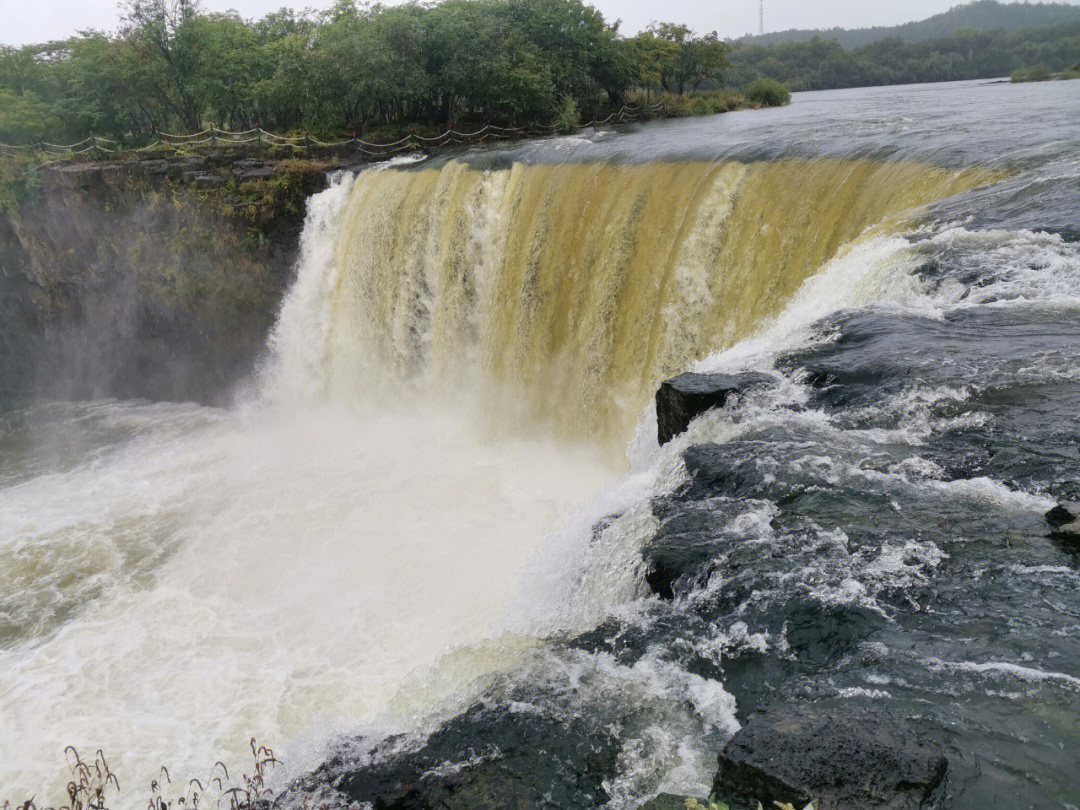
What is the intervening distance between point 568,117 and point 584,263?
16.0 m

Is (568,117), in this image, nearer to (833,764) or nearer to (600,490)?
(600,490)

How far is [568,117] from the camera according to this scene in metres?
26.3

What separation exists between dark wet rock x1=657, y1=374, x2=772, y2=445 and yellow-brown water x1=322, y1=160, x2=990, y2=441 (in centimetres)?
351

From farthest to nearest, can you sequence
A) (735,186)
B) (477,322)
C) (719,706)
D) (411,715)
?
(477,322)
(735,186)
(411,715)
(719,706)

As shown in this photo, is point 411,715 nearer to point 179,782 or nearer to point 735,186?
point 179,782

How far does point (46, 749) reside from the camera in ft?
21.3

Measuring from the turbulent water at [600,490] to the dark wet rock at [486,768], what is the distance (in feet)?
0.09

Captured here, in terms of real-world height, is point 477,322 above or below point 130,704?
above

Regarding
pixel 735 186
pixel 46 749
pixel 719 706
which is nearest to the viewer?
pixel 719 706

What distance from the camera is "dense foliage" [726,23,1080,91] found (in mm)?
48875

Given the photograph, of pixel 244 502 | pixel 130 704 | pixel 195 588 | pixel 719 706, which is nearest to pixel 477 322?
pixel 244 502

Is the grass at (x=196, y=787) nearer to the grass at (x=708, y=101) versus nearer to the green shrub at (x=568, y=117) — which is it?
the green shrub at (x=568, y=117)

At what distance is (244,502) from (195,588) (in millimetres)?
2552

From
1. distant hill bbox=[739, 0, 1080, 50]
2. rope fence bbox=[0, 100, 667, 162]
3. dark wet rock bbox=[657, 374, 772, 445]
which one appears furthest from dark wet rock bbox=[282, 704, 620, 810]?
distant hill bbox=[739, 0, 1080, 50]
